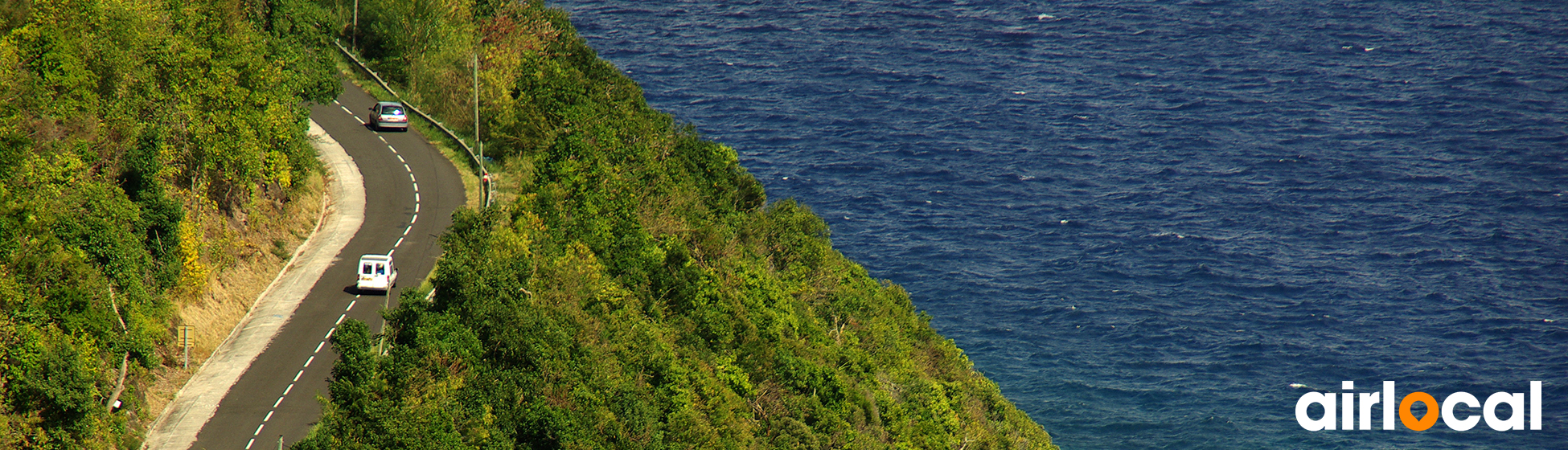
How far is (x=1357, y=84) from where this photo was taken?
137250 mm

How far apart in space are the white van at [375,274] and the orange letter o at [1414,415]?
6716cm

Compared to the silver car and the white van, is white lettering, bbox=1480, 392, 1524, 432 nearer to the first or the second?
the white van

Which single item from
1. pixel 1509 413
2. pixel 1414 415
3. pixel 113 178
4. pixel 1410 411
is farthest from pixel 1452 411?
pixel 113 178

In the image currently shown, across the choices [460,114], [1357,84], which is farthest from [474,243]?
[1357,84]

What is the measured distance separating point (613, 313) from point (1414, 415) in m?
60.1

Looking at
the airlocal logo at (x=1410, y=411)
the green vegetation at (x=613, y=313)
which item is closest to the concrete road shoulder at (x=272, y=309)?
the green vegetation at (x=613, y=313)

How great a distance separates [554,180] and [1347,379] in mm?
58643

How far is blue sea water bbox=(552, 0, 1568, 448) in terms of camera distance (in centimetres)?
9206

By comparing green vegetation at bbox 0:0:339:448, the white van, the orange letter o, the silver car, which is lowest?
the orange letter o

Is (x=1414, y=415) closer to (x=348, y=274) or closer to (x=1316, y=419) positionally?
(x=1316, y=419)

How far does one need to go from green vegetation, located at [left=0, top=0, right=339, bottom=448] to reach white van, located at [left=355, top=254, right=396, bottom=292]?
5.86m

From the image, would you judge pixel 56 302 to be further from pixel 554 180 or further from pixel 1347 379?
pixel 1347 379

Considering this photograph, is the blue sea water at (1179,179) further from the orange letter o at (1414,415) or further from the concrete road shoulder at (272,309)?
the concrete road shoulder at (272,309)

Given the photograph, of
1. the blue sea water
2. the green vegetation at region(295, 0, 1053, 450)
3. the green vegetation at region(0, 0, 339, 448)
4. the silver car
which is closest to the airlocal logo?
the blue sea water
